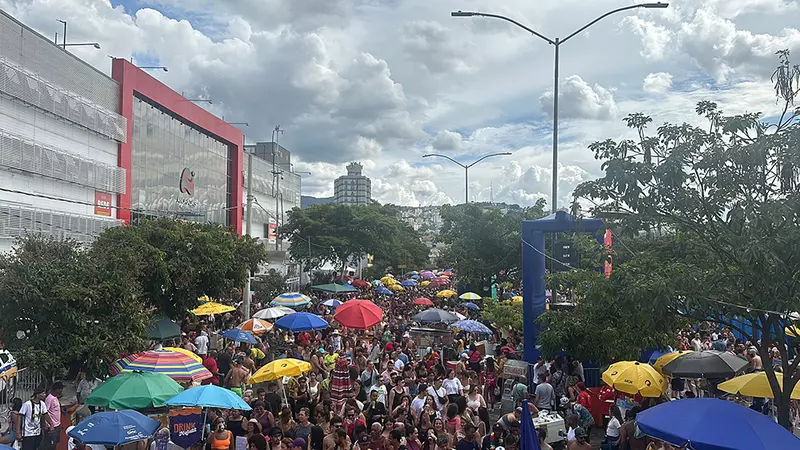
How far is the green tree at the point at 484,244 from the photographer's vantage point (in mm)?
30031

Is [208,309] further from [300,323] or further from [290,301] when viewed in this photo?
[300,323]

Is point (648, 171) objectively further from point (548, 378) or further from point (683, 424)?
point (548, 378)

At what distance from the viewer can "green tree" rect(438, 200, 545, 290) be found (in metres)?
30.0

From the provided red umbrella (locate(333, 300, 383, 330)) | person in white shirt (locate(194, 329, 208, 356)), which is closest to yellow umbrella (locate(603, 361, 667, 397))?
red umbrella (locate(333, 300, 383, 330))

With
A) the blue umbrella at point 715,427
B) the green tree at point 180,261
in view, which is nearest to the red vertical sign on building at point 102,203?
the green tree at point 180,261

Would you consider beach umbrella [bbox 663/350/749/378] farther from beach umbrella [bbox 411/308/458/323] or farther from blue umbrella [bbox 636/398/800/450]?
beach umbrella [bbox 411/308/458/323]

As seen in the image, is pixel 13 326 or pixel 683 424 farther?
pixel 13 326

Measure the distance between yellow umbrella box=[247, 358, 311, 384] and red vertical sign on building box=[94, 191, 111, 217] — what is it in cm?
1961

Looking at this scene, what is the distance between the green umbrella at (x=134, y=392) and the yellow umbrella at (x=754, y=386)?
8987 millimetres

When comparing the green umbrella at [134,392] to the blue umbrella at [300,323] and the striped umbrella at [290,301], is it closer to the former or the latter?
the blue umbrella at [300,323]

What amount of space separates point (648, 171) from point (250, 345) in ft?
43.0

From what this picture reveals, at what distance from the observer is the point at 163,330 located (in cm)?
1805

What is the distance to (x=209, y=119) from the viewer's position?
148 ft

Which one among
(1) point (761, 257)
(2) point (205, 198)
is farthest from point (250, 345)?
(2) point (205, 198)
